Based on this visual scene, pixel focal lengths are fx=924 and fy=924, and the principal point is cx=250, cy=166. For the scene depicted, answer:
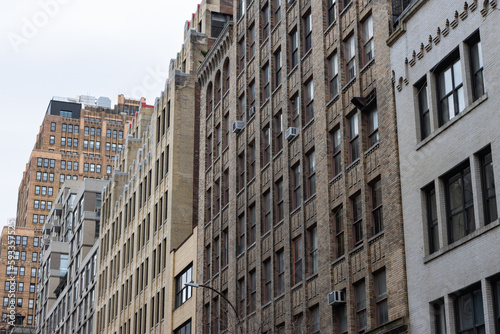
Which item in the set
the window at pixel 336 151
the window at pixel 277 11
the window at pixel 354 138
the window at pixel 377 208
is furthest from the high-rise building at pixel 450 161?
the window at pixel 277 11

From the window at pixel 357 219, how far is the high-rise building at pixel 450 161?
350cm

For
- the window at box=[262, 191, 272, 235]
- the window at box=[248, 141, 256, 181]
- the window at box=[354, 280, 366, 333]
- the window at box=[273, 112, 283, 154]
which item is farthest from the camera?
the window at box=[248, 141, 256, 181]

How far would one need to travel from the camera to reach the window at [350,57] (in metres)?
38.6

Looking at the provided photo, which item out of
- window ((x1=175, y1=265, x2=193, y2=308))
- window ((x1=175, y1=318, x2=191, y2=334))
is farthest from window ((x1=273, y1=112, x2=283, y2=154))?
window ((x1=175, y1=318, x2=191, y2=334))

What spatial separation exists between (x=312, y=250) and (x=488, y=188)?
1299 cm

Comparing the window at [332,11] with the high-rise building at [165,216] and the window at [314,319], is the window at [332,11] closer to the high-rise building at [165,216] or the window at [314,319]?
the window at [314,319]

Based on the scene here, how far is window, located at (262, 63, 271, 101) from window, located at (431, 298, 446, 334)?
65.9 feet

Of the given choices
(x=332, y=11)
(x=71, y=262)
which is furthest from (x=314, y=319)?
(x=71, y=262)

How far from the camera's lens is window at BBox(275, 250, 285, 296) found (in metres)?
42.8

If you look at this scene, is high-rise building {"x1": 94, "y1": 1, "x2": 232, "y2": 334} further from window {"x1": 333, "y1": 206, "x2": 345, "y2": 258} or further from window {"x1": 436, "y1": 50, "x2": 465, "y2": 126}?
window {"x1": 436, "y1": 50, "x2": 465, "y2": 126}

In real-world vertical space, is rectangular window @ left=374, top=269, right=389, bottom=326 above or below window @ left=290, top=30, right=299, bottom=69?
below

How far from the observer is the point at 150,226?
68125 millimetres

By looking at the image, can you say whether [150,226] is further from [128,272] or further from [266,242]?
[266,242]

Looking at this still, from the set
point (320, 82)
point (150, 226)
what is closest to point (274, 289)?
point (320, 82)
